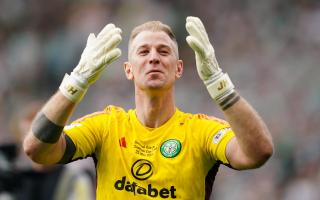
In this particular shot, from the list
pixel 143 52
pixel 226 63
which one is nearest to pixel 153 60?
pixel 143 52

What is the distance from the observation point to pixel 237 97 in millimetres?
4805

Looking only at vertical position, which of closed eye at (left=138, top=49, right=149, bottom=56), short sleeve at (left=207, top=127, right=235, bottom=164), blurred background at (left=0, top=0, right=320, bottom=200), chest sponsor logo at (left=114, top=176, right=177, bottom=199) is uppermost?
blurred background at (left=0, top=0, right=320, bottom=200)

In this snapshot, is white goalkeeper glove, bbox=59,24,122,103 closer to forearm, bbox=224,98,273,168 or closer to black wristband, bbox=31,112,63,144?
black wristband, bbox=31,112,63,144

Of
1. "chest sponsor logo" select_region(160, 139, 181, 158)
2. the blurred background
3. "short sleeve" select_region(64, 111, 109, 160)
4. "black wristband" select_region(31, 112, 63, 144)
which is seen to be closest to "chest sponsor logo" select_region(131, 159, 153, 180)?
"chest sponsor logo" select_region(160, 139, 181, 158)

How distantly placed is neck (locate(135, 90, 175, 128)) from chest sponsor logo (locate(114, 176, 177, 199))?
0.45 metres

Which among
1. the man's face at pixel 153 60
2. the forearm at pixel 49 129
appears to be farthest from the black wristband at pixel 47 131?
the man's face at pixel 153 60

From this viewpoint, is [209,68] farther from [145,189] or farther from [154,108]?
[145,189]

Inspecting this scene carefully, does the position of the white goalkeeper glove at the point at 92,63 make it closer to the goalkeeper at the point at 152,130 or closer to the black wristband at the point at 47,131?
the goalkeeper at the point at 152,130

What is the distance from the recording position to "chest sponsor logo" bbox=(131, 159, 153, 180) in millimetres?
5082

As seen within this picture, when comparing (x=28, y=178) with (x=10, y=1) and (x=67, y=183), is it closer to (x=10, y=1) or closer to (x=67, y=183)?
(x=67, y=183)

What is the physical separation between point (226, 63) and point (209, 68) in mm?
7828

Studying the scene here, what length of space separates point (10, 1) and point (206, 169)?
32.0 ft

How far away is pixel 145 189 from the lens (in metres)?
5.05

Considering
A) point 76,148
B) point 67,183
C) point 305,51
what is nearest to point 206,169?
point 76,148
